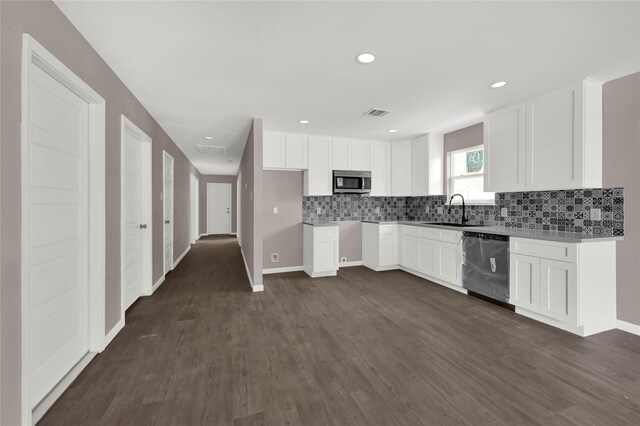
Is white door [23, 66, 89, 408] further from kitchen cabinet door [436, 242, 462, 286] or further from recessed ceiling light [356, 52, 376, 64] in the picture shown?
kitchen cabinet door [436, 242, 462, 286]

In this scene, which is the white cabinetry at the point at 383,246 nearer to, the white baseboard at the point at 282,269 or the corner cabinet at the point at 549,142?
the white baseboard at the point at 282,269

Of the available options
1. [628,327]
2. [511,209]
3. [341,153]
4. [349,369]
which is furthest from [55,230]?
[628,327]

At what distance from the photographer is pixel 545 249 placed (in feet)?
8.84

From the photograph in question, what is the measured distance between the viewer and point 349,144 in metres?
5.04

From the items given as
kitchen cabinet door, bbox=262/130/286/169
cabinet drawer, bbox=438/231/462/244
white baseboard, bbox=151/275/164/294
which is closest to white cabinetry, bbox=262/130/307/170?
kitchen cabinet door, bbox=262/130/286/169

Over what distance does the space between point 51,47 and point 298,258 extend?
13.3ft

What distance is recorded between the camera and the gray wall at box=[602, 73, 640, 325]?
2.54 meters

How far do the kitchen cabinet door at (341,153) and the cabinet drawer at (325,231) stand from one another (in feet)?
3.78

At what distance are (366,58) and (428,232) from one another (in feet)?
9.45

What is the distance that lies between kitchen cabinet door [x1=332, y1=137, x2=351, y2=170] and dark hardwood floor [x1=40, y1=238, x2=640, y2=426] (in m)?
2.59

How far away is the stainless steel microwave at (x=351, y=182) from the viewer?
489 cm

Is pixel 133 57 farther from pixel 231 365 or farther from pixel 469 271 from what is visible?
pixel 469 271

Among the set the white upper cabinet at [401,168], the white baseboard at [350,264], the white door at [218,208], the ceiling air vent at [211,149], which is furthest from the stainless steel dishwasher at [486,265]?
the white door at [218,208]

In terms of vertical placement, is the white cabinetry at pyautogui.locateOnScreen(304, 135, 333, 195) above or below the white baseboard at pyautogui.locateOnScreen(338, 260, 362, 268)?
above
